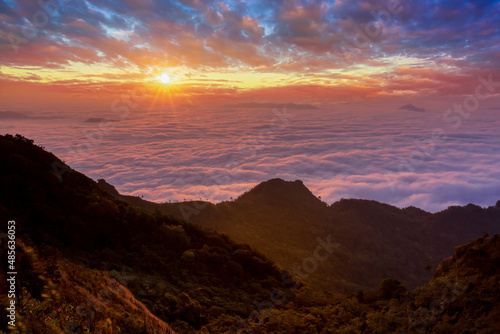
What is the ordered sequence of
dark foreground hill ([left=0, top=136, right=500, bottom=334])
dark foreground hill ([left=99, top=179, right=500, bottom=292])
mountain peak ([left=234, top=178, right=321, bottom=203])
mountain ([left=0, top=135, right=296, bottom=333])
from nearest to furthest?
mountain ([left=0, top=135, right=296, bottom=333]) < dark foreground hill ([left=0, top=136, right=500, bottom=334]) < dark foreground hill ([left=99, top=179, right=500, bottom=292]) < mountain peak ([left=234, top=178, right=321, bottom=203])

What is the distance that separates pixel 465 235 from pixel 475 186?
3643 inches

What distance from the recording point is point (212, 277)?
14.1 meters

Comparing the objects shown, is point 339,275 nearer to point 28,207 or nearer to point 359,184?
point 28,207

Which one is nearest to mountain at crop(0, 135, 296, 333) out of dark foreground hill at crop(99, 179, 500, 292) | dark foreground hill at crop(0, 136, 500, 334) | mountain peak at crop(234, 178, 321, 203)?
dark foreground hill at crop(0, 136, 500, 334)

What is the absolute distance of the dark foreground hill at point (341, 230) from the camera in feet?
140

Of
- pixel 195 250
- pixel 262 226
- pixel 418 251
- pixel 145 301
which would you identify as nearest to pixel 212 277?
pixel 195 250

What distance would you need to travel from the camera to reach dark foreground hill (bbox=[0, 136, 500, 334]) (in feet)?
23.4

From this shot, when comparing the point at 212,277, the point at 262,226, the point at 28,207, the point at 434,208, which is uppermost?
the point at 28,207

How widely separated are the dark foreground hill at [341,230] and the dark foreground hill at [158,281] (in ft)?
69.1

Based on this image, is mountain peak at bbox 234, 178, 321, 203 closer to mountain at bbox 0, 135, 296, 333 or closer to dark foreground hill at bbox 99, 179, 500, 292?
dark foreground hill at bbox 99, 179, 500, 292

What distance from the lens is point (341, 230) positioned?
58.4m

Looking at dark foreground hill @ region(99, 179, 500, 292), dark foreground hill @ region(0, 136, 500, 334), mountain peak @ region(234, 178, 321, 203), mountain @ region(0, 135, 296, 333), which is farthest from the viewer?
mountain peak @ region(234, 178, 321, 203)

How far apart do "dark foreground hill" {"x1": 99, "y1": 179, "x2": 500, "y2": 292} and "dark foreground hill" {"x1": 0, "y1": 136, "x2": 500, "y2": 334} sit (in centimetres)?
2105

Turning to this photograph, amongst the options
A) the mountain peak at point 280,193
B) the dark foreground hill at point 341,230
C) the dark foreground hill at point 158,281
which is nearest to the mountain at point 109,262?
the dark foreground hill at point 158,281
